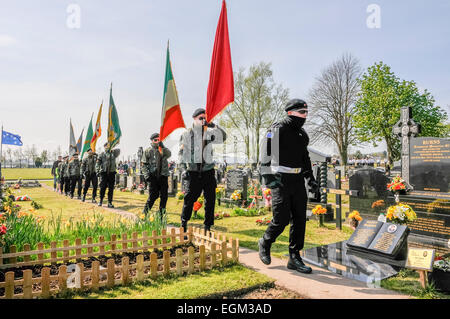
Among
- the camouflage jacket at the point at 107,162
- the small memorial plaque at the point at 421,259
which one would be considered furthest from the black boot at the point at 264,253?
the camouflage jacket at the point at 107,162

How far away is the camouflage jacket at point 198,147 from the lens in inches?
197

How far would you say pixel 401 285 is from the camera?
330 centimetres

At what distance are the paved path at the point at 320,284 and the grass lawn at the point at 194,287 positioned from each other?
245 mm

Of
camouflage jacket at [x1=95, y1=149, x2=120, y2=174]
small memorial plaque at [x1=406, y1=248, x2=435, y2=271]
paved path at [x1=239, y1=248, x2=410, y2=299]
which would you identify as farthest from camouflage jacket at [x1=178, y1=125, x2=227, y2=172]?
camouflage jacket at [x1=95, y1=149, x2=120, y2=174]

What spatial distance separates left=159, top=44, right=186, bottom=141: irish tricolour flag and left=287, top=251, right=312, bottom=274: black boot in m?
3.45

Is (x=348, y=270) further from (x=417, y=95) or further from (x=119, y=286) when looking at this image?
(x=417, y=95)

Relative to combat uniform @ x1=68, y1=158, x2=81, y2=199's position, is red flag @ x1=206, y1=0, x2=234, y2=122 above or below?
above

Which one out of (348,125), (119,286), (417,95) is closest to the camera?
(119,286)

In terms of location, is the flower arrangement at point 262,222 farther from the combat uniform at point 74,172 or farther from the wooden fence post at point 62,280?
the combat uniform at point 74,172

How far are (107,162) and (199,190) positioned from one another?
20.9 ft

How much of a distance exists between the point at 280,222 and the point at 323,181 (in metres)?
5.21

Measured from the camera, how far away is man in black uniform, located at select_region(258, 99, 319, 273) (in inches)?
142

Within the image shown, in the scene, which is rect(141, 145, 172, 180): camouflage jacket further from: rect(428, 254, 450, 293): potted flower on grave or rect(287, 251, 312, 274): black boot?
rect(428, 254, 450, 293): potted flower on grave
